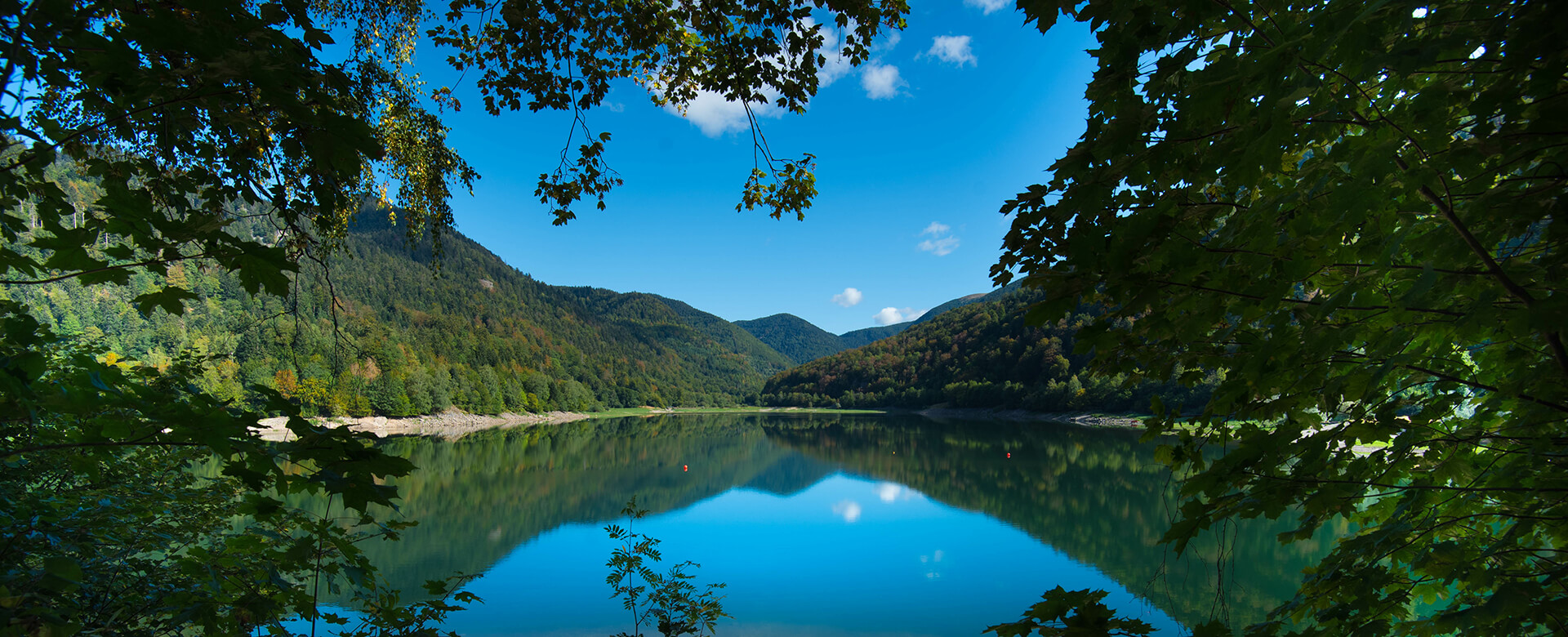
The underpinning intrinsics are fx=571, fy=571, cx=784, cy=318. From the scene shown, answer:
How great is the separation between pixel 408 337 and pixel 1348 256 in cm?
8806

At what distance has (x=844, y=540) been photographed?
14898 mm

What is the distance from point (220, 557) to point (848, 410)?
84.0 m

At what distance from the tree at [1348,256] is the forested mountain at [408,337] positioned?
1827 mm

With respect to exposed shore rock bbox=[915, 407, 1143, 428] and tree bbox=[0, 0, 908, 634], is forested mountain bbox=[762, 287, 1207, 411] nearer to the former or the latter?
exposed shore rock bbox=[915, 407, 1143, 428]

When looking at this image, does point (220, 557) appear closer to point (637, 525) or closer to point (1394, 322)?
point (1394, 322)

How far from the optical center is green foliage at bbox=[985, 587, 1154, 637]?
1.33m

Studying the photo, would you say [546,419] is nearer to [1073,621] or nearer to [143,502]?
[143,502]

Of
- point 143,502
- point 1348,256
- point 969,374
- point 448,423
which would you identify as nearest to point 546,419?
point 448,423

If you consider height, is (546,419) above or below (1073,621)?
below

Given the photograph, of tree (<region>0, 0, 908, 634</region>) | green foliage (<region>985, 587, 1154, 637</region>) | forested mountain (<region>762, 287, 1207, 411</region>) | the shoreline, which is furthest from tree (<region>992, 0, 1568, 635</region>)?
forested mountain (<region>762, 287, 1207, 411</region>)

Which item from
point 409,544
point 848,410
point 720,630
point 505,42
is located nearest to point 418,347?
point 848,410

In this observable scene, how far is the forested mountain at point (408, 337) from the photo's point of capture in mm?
5598

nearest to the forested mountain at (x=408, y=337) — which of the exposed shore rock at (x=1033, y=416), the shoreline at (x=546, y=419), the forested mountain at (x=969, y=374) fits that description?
the shoreline at (x=546, y=419)

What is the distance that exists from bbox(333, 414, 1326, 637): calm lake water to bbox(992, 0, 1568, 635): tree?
486mm
